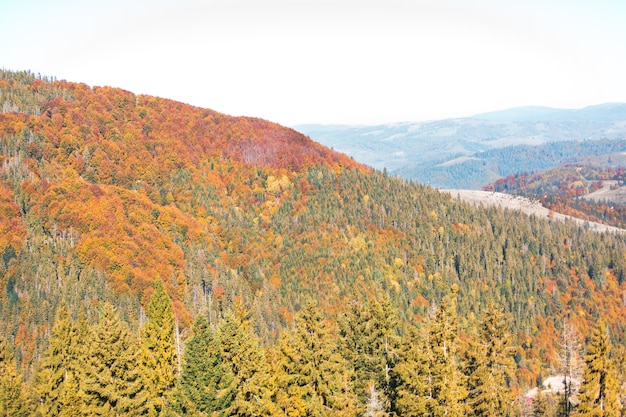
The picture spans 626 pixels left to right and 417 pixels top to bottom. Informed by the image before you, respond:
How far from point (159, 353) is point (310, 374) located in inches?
814

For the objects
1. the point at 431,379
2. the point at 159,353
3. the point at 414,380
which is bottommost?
the point at 159,353

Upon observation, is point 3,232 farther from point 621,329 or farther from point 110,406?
point 621,329

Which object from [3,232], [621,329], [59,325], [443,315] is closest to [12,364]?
[59,325]

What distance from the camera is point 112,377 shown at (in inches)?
1900

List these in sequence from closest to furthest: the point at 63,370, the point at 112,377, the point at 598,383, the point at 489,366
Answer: the point at 112,377 < the point at 598,383 < the point at 489,366 < the point at 63,370

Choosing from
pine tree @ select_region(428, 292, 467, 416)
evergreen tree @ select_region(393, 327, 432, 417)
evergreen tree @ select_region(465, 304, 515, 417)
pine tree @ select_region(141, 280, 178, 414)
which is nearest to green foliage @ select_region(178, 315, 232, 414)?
pine tree @ select_region(141, 280, 178, 414)

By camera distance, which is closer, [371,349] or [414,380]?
[414,380]

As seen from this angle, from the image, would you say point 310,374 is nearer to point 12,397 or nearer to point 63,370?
point 63,370

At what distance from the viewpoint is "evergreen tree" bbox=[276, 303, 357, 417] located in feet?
153

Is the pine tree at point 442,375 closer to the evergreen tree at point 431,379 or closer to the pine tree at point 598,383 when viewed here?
the evergreen tree at point 431,379

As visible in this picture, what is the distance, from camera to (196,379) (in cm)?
4447

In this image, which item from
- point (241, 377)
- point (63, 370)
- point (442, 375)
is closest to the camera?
point (442, 375)

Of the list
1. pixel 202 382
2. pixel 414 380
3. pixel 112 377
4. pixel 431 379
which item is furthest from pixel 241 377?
pixel 431 379

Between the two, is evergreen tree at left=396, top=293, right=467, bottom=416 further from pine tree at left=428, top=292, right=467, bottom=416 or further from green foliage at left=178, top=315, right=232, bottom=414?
green foliage at left=178, top=315, right=232, bottom=414
